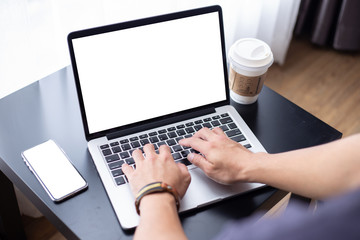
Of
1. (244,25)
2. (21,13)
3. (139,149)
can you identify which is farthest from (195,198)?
(244,25)

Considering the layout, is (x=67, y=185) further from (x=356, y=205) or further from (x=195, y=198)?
(x=356, y=205)

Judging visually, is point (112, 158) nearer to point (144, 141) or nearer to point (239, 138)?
point (144, 141)

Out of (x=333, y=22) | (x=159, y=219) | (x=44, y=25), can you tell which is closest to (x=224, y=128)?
(x=159, y=219)

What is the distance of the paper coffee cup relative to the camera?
0.99m

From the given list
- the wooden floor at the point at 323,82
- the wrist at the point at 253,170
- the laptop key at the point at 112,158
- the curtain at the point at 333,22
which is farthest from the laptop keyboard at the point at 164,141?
the curtain at the point at 333,22

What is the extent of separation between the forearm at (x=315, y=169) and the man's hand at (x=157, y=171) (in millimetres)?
136

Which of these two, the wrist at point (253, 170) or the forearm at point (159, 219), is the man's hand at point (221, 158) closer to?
the wrist at point (253, 170)

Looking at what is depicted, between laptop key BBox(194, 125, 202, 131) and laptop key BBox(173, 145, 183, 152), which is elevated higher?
laptop key BBox(173, 145, 183, 152)

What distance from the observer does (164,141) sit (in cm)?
91

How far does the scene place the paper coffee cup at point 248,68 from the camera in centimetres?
99

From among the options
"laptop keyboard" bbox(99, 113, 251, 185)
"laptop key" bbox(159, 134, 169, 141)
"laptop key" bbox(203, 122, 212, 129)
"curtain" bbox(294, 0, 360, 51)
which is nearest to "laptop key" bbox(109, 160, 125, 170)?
"laptop keyboard" bbox(99, 113, 251, 185)

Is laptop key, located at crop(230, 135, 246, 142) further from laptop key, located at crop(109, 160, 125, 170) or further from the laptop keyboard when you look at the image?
laptop key, located at crop(109, 160, 125, 170)

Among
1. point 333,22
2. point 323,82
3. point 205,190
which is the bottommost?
point 323,82

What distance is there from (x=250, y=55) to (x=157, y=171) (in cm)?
40
